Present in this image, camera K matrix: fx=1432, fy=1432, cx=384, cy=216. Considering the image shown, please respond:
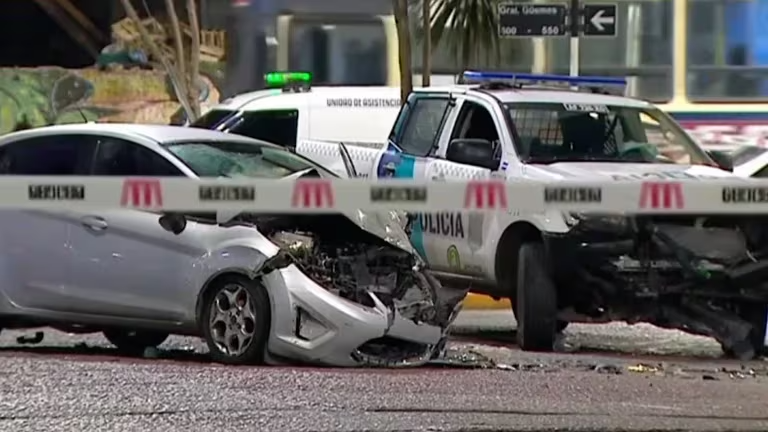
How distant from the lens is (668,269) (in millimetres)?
9000

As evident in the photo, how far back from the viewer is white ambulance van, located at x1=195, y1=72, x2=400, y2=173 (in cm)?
1452

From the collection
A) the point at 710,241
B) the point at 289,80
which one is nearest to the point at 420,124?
the point at 710,241

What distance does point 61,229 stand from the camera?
9.00m

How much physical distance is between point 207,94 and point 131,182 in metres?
10.7

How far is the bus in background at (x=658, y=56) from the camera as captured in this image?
1598cm

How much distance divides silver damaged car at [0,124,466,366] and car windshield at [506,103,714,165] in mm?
1504

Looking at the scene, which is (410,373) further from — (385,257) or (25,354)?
(25,354)

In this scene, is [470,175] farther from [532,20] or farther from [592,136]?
[532,20]

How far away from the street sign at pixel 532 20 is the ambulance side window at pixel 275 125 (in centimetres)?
234

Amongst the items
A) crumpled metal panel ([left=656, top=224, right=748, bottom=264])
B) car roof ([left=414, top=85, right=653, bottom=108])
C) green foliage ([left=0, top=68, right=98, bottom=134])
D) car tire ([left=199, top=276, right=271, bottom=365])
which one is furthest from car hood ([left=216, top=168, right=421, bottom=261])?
green foliage ([left=0, top=68, right=98, bottom=134])

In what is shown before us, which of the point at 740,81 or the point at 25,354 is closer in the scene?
the point at 25,354

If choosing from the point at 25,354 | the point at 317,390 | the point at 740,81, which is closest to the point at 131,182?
the point at 317,390

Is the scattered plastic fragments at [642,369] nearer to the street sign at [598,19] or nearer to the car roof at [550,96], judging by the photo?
the car roof at [550,96]

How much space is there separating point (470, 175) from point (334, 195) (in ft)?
10.4
